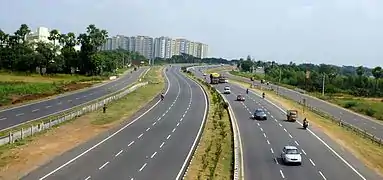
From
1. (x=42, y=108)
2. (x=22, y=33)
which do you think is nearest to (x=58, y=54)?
(x=22, y=33)

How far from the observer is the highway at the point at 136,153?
3275 centimetres

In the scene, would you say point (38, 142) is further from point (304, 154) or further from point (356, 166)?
point (356, 166)

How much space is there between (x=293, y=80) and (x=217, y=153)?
521ft

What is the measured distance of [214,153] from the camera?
41.1 metres

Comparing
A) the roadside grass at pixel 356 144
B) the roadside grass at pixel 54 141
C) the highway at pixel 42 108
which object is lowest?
the roadside grass at pixel 356 144

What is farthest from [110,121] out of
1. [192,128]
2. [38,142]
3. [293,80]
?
[293,80]

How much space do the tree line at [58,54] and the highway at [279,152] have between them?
89.9 m

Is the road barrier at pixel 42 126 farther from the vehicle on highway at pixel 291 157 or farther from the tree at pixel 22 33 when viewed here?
the tree at pixel 22 33

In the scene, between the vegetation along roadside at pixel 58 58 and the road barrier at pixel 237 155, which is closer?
the road barrier at pixel 237 155

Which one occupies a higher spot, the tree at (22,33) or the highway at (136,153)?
the tree at (22,33)

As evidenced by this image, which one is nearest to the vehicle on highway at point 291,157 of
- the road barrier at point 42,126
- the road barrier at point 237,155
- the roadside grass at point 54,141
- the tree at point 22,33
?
the road barrier at point 237,155

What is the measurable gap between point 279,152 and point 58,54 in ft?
389

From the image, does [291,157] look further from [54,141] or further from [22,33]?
[22,33]

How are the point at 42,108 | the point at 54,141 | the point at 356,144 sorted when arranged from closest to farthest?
the point at 54,141 → the point at 356,144 → the point at 42,108
